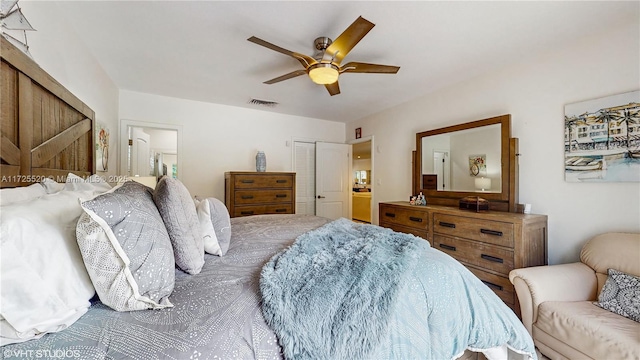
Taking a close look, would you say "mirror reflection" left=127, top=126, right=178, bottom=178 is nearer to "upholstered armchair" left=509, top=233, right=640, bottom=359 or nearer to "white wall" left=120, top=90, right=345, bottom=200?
"white wall" left=120, top=90, right=345, bottom=200

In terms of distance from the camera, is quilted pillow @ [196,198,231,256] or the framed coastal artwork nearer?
quilted pillow @ [196,198,231,256]

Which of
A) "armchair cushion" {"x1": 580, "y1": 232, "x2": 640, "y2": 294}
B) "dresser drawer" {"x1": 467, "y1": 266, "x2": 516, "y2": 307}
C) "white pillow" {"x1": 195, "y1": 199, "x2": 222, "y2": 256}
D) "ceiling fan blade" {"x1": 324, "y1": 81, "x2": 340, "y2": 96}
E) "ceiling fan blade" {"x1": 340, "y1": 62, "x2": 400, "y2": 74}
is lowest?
"dresser drawer" {"x1": 467, "y1": 266, "x2": 516, "y2": 307}

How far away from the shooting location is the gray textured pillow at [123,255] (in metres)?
0.72

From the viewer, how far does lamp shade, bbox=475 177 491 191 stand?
2.71 meters

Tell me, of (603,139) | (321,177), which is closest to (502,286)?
(603,139)

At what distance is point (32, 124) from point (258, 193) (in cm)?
264

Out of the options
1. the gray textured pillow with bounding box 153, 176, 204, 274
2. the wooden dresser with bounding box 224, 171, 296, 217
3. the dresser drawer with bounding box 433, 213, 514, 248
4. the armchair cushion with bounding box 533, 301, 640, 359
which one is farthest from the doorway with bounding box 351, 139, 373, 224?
the gray textured pillow with bounding box 153, 176, 204, 274

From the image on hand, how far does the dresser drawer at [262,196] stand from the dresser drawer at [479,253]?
225 cm

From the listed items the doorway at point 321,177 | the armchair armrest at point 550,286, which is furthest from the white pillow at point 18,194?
the doorway at point 321,177

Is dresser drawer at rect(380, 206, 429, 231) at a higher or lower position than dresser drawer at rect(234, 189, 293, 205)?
lower

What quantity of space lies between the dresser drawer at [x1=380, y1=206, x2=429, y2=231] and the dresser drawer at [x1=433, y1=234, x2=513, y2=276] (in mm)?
245

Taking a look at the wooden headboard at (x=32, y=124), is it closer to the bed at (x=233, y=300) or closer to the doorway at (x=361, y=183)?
the bed at (x=233, y=300)

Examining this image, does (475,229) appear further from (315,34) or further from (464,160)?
(315,34)

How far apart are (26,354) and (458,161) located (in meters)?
3.47
